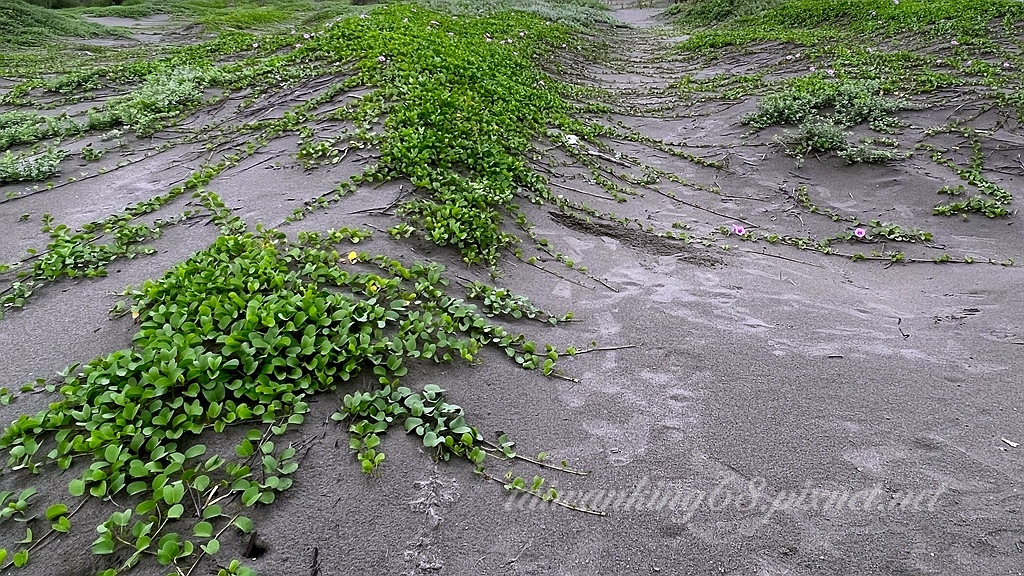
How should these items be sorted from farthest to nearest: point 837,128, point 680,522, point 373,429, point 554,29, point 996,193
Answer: point 554,29, point 837,128, point 996,193, point 373,429, point 680,522

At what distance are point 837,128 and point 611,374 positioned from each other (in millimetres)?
5276

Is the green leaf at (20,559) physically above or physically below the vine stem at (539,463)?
above

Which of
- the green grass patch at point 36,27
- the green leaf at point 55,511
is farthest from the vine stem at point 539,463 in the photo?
the green grass patch at point 36,27

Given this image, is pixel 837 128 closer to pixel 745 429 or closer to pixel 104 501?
pixel 745 429

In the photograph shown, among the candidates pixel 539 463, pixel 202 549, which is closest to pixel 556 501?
pixel 539 463

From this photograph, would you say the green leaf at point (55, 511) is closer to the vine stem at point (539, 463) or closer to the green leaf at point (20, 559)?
the green leaf at point (20, 559)

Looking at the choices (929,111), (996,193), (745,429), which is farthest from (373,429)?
(929,111)

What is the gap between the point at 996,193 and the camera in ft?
16.8

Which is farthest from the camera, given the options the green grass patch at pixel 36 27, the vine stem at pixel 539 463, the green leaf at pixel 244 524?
the green grass patch at pixel 36 27

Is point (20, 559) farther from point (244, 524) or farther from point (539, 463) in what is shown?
point (539, 463)

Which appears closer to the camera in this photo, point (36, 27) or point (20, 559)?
point (20, 559)

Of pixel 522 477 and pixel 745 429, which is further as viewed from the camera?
pixel 745 429

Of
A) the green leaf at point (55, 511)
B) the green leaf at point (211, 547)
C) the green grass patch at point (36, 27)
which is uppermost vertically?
the green grass patch at point (36, 27)

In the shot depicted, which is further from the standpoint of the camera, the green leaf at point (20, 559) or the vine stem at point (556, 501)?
the vine stem at point (556, 501)
